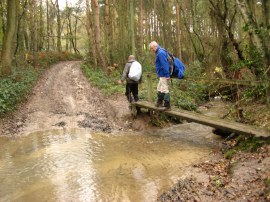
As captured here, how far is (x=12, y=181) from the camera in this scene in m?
6.70

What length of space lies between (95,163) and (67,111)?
5.99m

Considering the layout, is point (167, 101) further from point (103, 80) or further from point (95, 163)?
point (103, 80)

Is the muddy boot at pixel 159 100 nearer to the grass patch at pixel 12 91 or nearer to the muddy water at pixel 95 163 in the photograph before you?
the muddy water at pixel 95 163

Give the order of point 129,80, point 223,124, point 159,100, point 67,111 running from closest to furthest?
1. point 223,124
2. point 159,100
3. point 129,80
4. point 67,111

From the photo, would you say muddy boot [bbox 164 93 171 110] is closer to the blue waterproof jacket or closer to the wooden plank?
the wooden plank

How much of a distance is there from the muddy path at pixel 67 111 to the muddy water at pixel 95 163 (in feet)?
3.01

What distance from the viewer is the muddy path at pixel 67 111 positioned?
11.3 m

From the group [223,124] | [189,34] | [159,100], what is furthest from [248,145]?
[189,34]

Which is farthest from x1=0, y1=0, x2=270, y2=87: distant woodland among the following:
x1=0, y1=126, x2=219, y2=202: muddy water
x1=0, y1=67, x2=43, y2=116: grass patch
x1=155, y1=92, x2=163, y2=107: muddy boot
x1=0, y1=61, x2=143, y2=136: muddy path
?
x1=0, y1=61, x2=143, y2=136: muddy path

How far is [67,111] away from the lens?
13.2 m

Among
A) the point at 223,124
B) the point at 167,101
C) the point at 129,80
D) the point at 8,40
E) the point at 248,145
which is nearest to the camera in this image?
the point at 248,145

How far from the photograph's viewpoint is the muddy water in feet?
19.7

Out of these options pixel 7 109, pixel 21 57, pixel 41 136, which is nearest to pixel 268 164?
pixel 41 136

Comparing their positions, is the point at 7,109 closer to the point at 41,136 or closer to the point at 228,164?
the point at 41,136
